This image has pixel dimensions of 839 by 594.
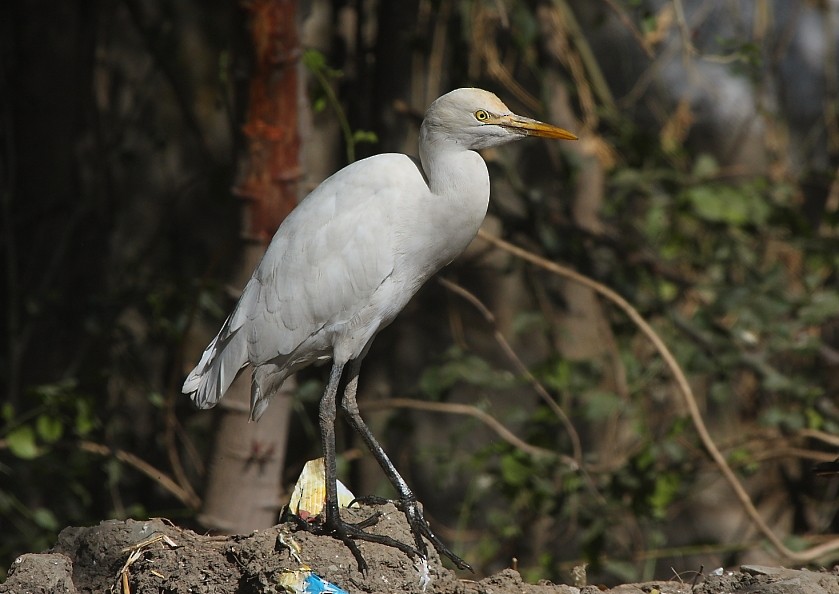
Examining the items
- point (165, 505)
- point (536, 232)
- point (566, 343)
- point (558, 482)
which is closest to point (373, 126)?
point (536, 232)

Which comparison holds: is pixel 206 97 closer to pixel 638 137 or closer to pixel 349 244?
pixel 638 137

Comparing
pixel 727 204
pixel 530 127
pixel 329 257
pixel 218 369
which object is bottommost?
pixel 218 369

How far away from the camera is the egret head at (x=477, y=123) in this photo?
9.05 ft

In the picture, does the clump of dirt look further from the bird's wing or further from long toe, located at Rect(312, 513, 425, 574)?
the bird's wing

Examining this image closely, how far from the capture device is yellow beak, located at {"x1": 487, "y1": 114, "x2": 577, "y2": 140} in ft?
9.00

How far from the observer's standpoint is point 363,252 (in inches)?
112

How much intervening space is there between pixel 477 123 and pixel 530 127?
14 centimetres

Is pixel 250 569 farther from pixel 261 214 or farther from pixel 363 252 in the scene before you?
pixel 261 214

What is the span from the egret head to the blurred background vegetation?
674 millimetres

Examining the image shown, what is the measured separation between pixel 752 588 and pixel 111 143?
13.6 feet

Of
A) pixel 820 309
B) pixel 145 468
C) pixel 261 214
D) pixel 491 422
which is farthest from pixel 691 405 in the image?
pixel 145 468

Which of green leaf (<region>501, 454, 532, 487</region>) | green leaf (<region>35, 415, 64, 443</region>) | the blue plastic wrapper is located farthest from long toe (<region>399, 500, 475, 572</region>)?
green leaf (<region>35, 415, 64, 443</region>)

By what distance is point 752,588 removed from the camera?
2533 millimetres

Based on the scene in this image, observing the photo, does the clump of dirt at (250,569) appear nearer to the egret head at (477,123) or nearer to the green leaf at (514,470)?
the egret head at (477,123)
